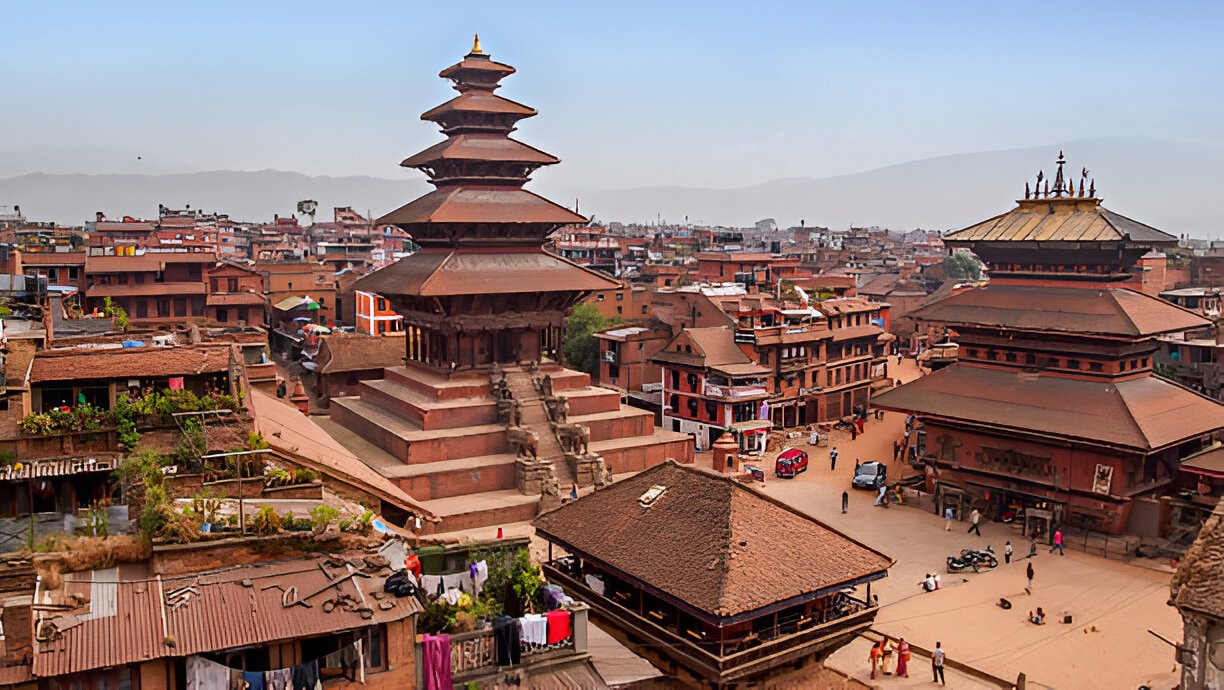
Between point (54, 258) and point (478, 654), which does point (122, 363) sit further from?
point (54, 258)

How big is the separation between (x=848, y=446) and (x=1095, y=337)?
14717 mm

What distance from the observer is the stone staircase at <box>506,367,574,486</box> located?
1313 inches

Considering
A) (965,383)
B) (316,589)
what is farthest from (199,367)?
(965,383)

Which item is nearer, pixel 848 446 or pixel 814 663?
pixel 814 663

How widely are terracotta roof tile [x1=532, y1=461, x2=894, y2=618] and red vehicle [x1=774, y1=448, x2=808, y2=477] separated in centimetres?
2316

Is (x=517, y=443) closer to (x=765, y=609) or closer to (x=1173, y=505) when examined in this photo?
(x=765, y=609)

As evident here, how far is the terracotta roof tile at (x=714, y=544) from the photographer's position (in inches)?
608

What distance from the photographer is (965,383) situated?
37250 millimetres

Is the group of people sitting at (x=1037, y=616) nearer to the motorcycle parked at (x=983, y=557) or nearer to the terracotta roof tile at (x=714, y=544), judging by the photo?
the motorcycle parked at (x=983, y=557)

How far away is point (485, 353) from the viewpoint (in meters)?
37.9

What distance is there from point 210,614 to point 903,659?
16.0 m

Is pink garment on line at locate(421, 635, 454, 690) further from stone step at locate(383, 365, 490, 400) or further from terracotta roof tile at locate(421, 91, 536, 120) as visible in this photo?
terracotta roof tile at locate(421, 91, 536, 120)

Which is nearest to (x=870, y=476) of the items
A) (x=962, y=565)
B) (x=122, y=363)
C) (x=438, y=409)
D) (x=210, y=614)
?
(x=962, y=565)

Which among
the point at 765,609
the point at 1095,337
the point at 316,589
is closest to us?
the point at 316,589
